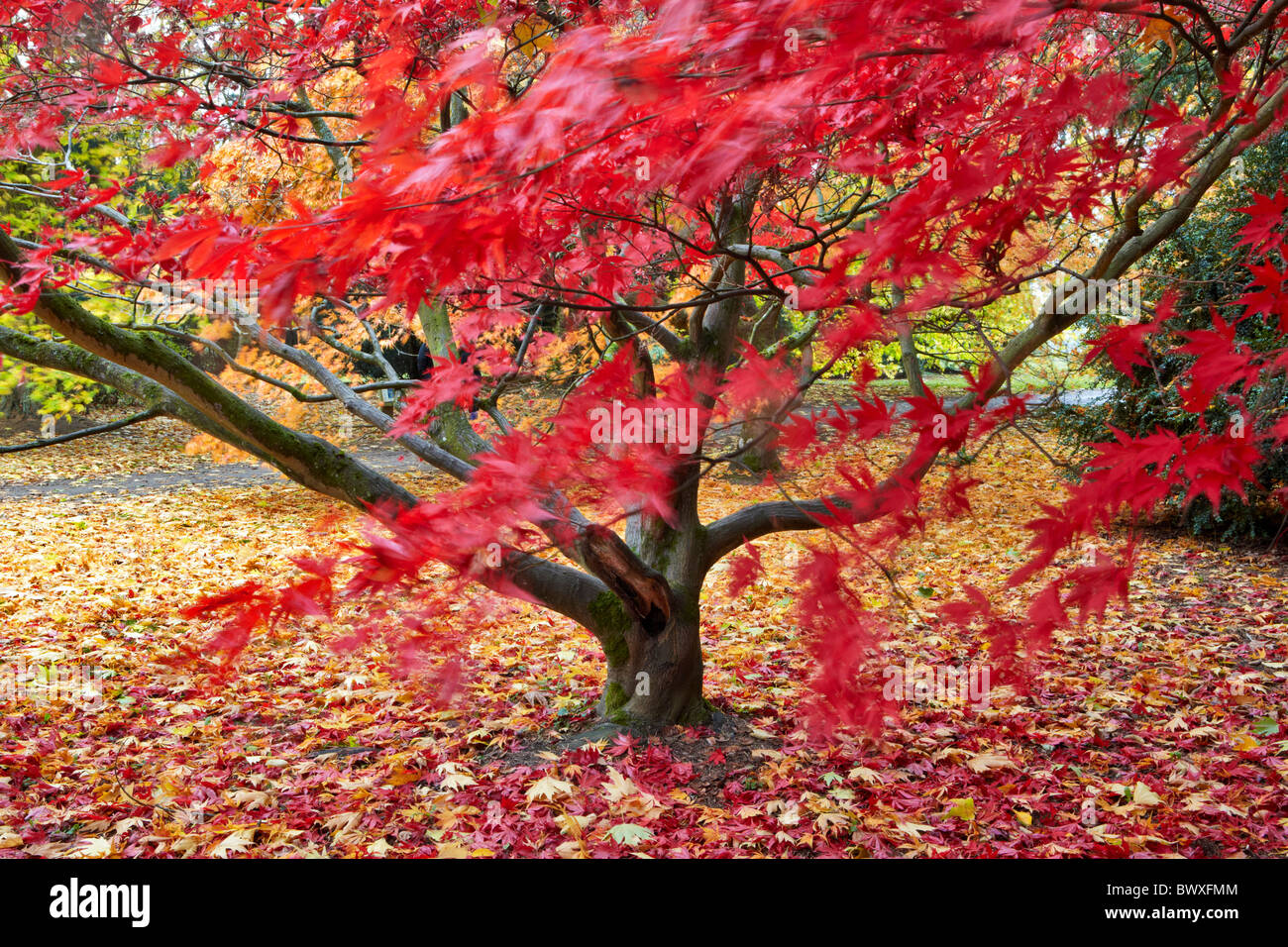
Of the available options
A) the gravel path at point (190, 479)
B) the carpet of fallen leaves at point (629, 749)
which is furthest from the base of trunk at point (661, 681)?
the gravel path at point (190, 479)

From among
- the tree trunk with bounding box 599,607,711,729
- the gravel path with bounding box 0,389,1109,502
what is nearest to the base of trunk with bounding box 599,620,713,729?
the tree trunk with bounding box 599,607,711,729

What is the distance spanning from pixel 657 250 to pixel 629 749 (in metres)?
2.01

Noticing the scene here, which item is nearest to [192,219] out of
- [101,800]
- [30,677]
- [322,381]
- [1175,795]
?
[322,381]

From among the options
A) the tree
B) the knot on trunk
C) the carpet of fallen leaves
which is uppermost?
the tree

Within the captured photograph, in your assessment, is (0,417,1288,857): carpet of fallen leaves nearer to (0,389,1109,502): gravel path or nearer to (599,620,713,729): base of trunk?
(599,620,713,729): base of trunk

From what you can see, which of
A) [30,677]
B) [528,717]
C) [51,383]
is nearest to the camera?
[528,717]

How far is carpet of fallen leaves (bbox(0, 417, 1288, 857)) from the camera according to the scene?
297 centimetres

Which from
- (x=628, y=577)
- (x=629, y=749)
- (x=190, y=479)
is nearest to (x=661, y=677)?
(x=629, y=749)

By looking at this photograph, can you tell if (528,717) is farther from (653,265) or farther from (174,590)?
(174,590)

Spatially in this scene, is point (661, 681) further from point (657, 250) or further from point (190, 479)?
point (190, 479)

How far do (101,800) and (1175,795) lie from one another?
12.7ft

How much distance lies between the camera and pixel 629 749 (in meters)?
3.55

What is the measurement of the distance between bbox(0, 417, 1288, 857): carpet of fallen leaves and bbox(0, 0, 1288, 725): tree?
1.54ft

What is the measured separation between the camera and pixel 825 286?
2.11 m
